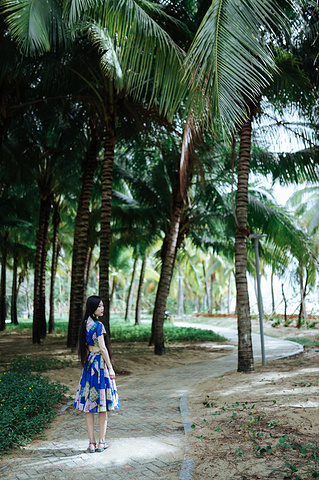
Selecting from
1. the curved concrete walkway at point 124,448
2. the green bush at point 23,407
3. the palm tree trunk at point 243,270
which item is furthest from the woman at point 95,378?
the palm tree trunk at point 243,270

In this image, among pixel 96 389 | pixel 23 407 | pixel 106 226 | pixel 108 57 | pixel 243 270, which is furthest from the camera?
pixel 106 226

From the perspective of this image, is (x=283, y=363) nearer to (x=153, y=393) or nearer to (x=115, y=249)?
(x=153, y=393)

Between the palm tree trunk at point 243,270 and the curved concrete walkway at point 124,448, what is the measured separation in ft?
6.50

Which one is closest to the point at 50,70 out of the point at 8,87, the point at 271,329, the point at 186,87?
the point at 8,87

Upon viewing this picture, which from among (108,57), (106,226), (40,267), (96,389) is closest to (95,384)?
(96,389)

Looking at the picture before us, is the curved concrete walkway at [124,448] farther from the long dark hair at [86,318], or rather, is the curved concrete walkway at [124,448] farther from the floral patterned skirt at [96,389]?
the long dark hair at [86,318]

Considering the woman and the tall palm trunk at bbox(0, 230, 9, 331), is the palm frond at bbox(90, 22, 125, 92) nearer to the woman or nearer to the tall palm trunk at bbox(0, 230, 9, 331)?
the woman

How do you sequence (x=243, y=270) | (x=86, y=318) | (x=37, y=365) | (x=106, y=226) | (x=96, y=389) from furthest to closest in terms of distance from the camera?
(x=106, y=226), (x=37, y=365), (x=243, y=270), (x=86, y=318), (x=96, y=389)

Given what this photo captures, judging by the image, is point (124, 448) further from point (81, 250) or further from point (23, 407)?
point (81, 250)

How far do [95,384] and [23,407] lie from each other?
5.64 feet

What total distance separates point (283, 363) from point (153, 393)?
4.18 m

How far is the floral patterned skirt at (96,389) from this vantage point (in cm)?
475

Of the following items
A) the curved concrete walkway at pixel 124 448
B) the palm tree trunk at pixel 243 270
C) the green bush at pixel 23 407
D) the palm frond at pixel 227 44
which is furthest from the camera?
the palm tree trunk at pixel 243 270

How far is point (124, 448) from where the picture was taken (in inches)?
192
